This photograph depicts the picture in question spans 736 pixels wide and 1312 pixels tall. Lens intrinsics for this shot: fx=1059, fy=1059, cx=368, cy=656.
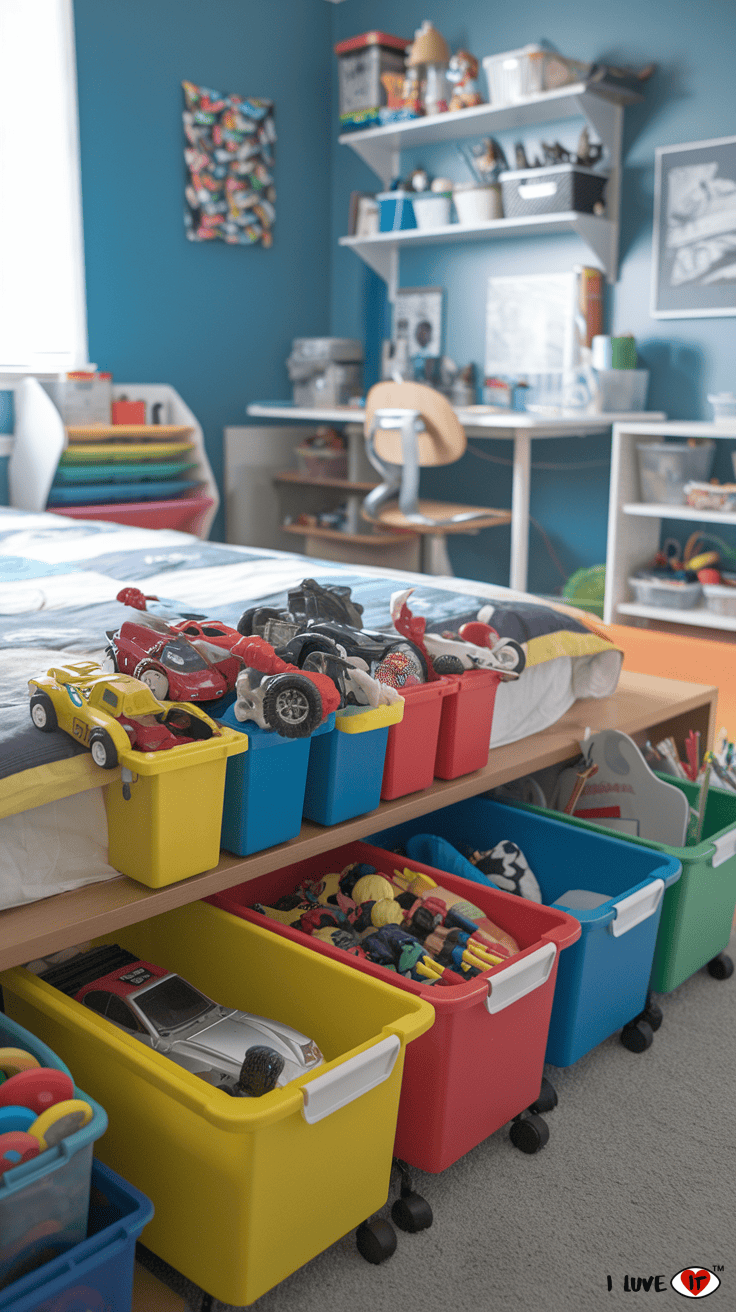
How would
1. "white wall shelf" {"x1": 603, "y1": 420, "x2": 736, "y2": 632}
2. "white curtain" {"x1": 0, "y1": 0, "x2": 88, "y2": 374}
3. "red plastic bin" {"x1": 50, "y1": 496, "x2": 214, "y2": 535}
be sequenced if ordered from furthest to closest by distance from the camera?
"white curtain" {"x1": 0, "y1": 0, "x2": 88, "y2": 374}
"red plastic bin" {"x1": 50, "y1": 496, "x2": 214, "y2": 535}
"white wall shelf" {"x1": 603, "y1": 420, "x2": 736, "y2": 632}

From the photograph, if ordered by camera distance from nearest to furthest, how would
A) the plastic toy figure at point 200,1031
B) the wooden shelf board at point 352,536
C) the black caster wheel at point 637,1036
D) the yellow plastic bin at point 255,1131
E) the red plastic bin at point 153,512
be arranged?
the yellow plastic bin at point 255,1131 → the plastic toy figure at point 200,1031 → the black caster wheel at point 637,1036 → the red plastic bin at point 153,512 → the wooden shelf board at point 352,536

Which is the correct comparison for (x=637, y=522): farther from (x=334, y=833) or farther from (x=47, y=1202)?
(x=47, y=1202)

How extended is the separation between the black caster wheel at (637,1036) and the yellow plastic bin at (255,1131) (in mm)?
519

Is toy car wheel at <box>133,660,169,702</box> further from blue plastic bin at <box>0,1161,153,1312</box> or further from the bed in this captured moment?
blue plastic bin at <box>0,1161,153,1312</box>

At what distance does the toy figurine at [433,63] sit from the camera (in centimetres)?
357

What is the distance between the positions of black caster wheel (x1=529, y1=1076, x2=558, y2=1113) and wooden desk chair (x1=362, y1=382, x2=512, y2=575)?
2.04m

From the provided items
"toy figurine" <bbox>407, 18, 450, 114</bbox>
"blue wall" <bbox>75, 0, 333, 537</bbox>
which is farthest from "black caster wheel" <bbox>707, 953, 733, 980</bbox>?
"toy figurine" <bbox>407, 18, 450, 114</bbox>

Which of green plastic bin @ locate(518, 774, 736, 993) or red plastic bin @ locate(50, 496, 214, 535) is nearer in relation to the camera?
green plastic bin @ locate(518, 774, 736, 993)

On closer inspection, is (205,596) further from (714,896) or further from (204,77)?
(204,77)

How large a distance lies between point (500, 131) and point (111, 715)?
3.24 metres

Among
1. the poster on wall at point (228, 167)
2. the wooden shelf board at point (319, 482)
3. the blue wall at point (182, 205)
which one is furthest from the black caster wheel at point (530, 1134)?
the poster on wall at point (228, 167)

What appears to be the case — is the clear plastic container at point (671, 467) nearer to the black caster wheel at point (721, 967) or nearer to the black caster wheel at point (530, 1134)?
the black caster wheel at point (721, 967)

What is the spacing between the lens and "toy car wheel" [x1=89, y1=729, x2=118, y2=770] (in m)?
1.07

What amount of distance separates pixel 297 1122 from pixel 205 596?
3.45 feet
